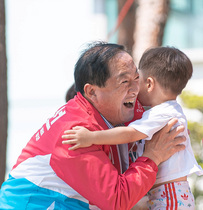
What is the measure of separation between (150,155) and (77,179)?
46 centimetres

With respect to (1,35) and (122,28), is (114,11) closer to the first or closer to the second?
(122,28)

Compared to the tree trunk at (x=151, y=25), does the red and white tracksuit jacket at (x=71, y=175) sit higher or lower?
lower

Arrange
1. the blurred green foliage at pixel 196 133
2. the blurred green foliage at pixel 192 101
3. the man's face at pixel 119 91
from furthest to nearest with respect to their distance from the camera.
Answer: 1. the blurred green foliage at pixel 192 101
2. the blurred green foliage at pixel 196 133
3. the man's face at pixel 119 91

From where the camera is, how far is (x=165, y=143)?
269cm

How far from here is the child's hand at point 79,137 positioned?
247 cm

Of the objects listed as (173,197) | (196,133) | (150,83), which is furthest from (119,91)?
(196,133)

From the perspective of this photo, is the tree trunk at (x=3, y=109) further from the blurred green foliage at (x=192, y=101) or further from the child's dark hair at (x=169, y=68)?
the blurred green foliage at (x=192, y=101)

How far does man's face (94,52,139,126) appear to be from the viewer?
271cm

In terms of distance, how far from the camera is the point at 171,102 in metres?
2.79

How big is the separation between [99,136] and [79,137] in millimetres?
123

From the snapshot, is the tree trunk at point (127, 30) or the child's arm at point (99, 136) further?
the tree trunk at point (127, 30)

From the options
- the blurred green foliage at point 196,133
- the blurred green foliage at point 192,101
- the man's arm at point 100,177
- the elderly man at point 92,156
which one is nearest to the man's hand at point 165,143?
the elderly man at point 92,156

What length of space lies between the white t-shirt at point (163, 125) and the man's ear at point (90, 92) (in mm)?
291

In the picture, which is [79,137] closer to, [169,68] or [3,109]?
[169,68]
